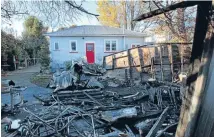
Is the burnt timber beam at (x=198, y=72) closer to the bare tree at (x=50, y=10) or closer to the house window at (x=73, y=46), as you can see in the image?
the bare tree at (x=50, y=10)

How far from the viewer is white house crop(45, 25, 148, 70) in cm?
1964

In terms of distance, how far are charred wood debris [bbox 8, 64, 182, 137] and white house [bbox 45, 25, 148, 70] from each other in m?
9.33

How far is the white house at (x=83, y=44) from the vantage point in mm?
19641

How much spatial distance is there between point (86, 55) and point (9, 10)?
1547cm

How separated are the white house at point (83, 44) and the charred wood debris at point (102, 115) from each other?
933 centimetres

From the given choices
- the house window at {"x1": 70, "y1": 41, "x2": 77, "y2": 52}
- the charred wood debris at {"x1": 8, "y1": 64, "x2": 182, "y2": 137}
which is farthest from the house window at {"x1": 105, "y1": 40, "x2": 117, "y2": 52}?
the charred wood debris at {"x1": 8, "y1": 64, "x2": 182, "y2": 137}

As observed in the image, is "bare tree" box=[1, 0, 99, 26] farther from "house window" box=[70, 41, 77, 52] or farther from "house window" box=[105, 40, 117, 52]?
"house window" box=[105, 40, 117, 52]

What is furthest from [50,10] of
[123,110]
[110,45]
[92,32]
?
[110,45]

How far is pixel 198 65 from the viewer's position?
219cm

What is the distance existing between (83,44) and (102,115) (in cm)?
1409

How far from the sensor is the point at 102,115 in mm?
6207

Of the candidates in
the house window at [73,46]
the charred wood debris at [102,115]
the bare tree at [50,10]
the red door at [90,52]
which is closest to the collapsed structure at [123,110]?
the charred wood debris at [102,115]

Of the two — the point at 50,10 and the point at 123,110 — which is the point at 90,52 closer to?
the point at 123,110

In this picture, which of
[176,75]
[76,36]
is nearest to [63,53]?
[76,36]
